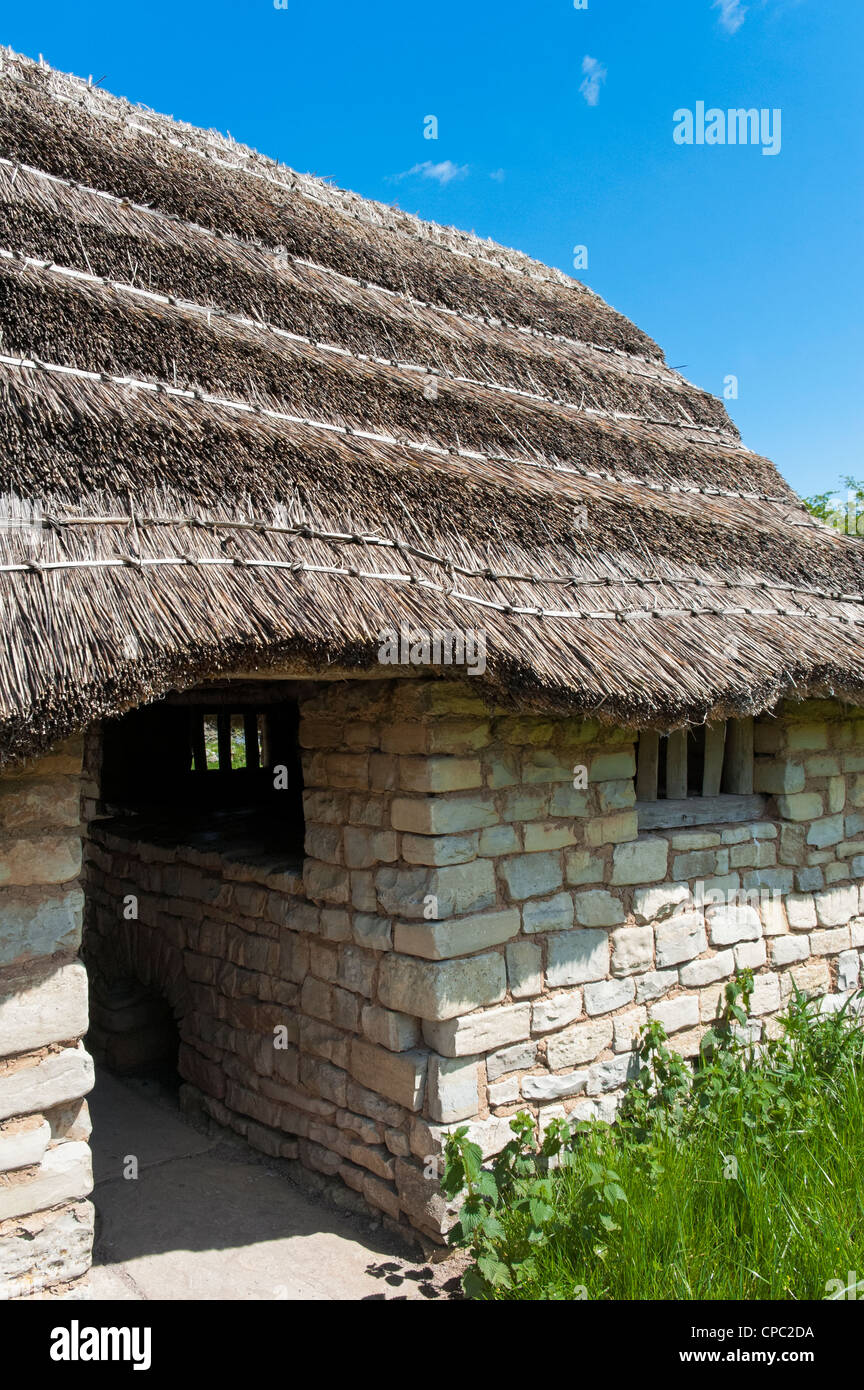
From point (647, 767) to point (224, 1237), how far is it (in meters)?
2.76

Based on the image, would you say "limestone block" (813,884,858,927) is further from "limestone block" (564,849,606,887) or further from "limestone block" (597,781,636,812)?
"limestone block" (564,849,606,887)

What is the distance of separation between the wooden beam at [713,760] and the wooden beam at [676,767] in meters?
0.14

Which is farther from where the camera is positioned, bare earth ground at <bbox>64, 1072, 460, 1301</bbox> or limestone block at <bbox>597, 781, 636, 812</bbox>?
limestone block at <bbox>597, 781, 636, 812</bbox>

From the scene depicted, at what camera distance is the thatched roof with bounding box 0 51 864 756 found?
8.50 ft

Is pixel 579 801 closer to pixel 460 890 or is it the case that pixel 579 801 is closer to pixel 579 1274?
pixel 460 890

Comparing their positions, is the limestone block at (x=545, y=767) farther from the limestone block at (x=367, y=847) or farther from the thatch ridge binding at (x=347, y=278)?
the thatch ridge binding at (x=347, y=278)

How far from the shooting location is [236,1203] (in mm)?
3799

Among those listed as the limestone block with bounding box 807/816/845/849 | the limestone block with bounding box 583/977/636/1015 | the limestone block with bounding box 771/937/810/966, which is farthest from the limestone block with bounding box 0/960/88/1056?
the limestone block with bounding box 807/816/845/849

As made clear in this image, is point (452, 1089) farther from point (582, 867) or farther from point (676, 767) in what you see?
point (676, 767)

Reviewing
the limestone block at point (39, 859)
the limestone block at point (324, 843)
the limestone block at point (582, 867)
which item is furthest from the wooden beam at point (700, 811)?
the limestone block at point (39, 859)

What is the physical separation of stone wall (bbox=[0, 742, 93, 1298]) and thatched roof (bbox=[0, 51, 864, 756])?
42cm

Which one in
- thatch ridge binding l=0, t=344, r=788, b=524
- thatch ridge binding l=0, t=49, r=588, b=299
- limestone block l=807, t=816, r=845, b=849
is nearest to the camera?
thatch ridge binding l=0, t=344, r=788, b=524

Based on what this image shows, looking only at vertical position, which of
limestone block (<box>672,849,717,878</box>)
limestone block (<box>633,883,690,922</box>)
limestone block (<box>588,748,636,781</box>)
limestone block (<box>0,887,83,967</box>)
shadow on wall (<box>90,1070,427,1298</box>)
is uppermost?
limestone block (<box>588,748,636,781</box>)

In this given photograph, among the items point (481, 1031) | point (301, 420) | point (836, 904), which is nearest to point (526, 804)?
point (481, 1031)
